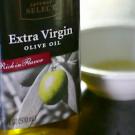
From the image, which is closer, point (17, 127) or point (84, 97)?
point (17, 127)

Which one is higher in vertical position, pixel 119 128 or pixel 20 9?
pixel 20 9

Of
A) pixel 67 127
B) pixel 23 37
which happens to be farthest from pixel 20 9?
pixel 67 127

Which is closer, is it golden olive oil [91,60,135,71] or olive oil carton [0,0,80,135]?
Result: olive oil carton [0,0,80,135]

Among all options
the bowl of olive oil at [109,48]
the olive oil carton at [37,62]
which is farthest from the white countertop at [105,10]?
the olive oil carton at [37,62]

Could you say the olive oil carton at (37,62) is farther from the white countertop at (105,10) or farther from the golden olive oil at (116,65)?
the white countertop at (105,10)

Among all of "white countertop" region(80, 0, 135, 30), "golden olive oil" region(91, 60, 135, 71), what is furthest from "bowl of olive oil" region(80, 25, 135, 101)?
"white countertop" region(80, 0, 135, 30)

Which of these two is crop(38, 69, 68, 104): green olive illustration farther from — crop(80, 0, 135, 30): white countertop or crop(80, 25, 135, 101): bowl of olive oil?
crop(80, 0, 135, 30): white countertop

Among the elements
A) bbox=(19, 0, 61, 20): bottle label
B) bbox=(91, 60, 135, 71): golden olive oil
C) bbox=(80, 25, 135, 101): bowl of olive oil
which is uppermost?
bbox=(19, 0, 61, 20): bottle label

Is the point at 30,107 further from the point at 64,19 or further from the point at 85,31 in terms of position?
the point at 85,31

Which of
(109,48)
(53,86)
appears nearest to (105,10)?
(109,48)
